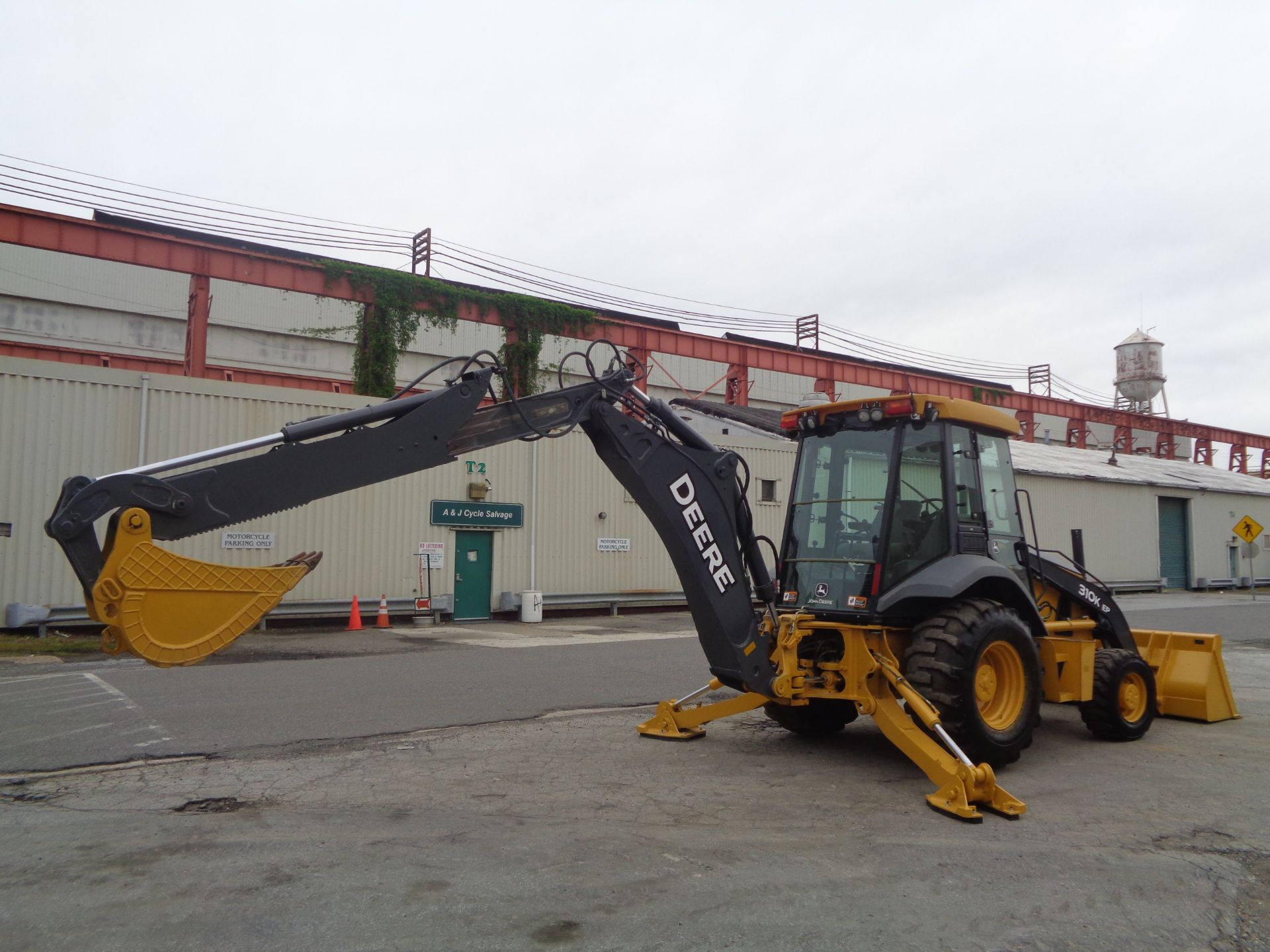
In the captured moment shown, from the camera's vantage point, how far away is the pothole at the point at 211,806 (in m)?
5.60

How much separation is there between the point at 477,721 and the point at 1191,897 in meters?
5.75

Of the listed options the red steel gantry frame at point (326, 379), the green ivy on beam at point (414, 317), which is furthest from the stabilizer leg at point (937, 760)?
the green ivy on beam at point (414, 317)

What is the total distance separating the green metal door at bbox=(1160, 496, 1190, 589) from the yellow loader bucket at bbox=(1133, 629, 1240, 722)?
94.5 ft

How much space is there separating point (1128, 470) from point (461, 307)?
1012 inches

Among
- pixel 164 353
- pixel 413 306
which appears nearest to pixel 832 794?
pixel 413 306

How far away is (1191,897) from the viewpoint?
14.4 ft

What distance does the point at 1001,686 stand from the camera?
6.83 metres

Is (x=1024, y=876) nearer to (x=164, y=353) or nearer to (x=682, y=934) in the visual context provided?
(x=682, y=934)

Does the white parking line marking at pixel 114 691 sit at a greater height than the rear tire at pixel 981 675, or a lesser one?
lesser

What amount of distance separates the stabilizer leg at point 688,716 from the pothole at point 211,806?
3.18 meters

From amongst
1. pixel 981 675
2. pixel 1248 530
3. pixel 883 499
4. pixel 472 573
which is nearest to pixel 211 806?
pixel 883 499

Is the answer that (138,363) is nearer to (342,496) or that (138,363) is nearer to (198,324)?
(198,324)

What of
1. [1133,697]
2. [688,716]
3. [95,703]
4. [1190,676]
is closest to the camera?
[688,716]

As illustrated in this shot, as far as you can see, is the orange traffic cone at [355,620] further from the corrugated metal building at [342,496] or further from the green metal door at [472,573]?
the green metal door at [472,573]
